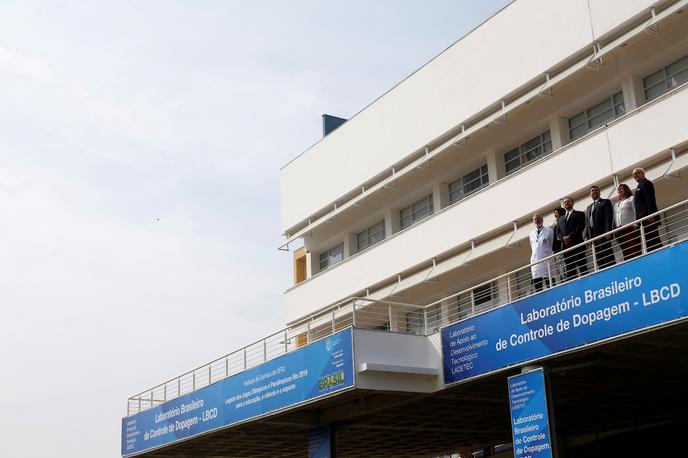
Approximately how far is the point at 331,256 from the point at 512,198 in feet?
35.3

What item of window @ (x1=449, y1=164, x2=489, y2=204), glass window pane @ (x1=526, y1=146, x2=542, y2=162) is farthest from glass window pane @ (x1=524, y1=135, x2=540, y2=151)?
window @ (x1=449, y1=164, x2=489, y2=204)

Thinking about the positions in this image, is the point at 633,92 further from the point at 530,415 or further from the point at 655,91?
the point at 530,415

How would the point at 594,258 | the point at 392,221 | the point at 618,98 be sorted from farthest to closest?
the point at 392,221 < the point at 618,98 < the point at 594,258

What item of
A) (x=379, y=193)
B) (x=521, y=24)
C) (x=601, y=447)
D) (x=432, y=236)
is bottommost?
(x=601, y=447)

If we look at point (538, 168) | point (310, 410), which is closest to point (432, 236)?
point (538, 168)

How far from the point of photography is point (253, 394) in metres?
22.2

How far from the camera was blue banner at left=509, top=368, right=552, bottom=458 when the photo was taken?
51.9 ft

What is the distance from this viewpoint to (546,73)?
22453 millimetres

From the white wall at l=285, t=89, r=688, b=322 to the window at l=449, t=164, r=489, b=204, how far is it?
3.46 feet

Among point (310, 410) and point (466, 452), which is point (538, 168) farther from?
point (466, 452)

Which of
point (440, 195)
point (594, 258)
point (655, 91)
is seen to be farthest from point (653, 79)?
point (440, 195)

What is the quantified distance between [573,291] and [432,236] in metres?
11.1

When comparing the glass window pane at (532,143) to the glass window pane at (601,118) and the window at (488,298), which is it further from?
the window at (488,298)

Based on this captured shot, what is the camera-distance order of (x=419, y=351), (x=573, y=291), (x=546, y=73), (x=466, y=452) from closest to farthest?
1. (x=573, y=291)
2. (x=419, y=351)
3. (x=546, y=73)
4. (x=466, y=452)
